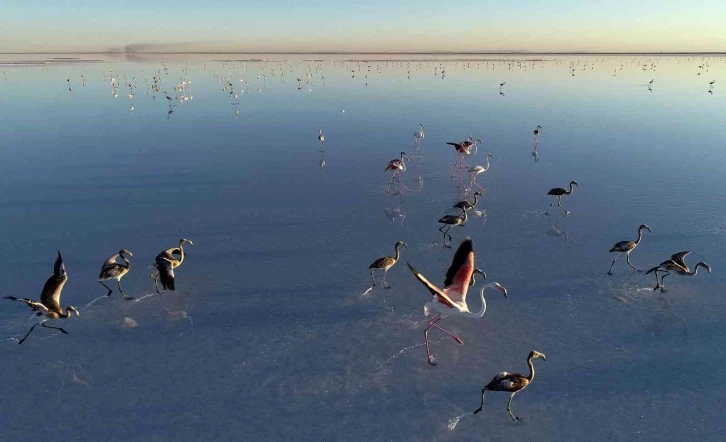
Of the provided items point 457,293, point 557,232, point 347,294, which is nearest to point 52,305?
point 347,294

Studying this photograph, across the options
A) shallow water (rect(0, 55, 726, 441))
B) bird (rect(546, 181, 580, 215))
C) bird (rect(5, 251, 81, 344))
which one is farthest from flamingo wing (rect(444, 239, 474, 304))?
bird (rect(5, 251, 81, 344))

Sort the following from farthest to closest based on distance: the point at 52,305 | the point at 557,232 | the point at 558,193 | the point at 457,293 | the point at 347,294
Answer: the point at 558,193
the point at 557,232
the point at 347,294
the point at 52,305
the point at 457,293

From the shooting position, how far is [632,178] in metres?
16.6

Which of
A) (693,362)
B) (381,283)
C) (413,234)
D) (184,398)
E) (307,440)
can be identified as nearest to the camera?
(307,440)

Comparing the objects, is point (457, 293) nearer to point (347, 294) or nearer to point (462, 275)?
point (462, 275)

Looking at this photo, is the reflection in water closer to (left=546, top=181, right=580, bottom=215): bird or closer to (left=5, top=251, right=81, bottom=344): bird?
(left=546, top=181, right=580, bottom=215): bird

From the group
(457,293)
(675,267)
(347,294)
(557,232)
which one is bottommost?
(347,294)

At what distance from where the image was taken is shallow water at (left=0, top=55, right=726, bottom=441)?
6754mm

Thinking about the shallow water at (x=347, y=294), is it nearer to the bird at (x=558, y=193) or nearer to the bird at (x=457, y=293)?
the bird at (x=558, y=193)

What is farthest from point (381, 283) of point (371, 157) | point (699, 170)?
point (699, 170)

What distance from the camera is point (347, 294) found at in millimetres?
9781

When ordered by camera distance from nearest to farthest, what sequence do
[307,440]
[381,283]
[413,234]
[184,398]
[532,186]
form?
1. [307,440]
2. [184,398]
3. [381,283]
4. [413,234]
5. [532,186]

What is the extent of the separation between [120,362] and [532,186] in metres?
13.8

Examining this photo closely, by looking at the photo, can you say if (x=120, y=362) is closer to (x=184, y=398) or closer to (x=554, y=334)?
(x=184, y=398)
